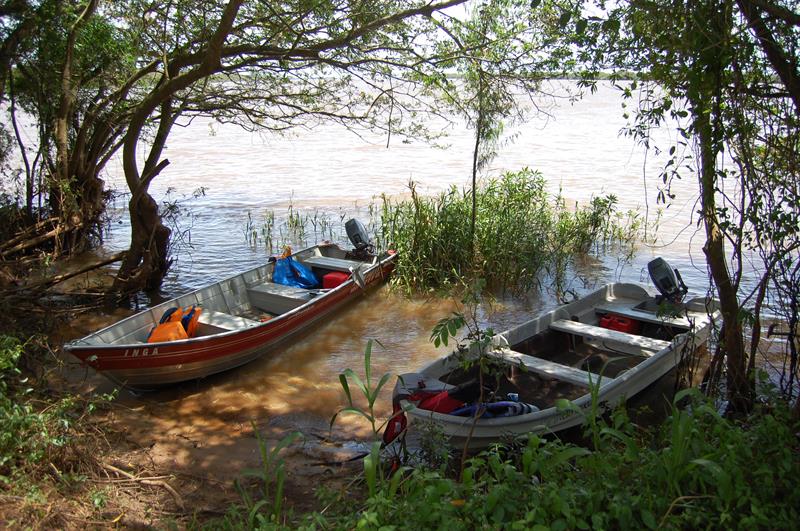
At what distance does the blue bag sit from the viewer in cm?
934

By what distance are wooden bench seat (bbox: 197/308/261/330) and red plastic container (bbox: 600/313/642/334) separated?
3.96 m

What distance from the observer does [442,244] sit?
975cm

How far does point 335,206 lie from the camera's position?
1584 centimetres

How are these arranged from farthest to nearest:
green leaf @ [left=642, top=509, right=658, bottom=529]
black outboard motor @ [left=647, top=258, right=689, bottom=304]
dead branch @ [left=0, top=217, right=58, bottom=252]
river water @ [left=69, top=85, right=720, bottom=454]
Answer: dead branch @ [left=0, top=217, right=58, bottom=252] → black outboard motor @ [left=647, top=258, right=689, bottom=304] → river water @ [left=69, top=85, right=720, bottom=454] → green leaf @ [left=642, top=509, right=658, bottom=529]

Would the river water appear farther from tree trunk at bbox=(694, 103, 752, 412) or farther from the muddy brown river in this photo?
tree trunk at bbox=(694, 103, 752, 412)

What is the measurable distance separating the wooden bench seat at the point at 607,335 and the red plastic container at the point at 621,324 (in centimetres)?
38

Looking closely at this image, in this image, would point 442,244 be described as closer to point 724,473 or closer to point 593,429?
point 593,429

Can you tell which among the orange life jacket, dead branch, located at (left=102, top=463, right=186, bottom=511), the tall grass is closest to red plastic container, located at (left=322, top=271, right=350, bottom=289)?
the tall grass

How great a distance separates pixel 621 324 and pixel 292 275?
4603 mm

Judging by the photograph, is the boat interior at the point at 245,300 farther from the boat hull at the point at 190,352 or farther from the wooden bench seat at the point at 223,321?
the boat hull at the point at 190,352

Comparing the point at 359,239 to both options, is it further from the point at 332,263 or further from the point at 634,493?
the point at 634,493

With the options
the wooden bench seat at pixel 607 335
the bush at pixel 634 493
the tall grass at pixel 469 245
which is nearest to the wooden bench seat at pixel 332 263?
the tall grass at pixel 469 245

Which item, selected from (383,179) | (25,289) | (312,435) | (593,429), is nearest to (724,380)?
(593,429)

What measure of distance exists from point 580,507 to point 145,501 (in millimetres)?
2762
